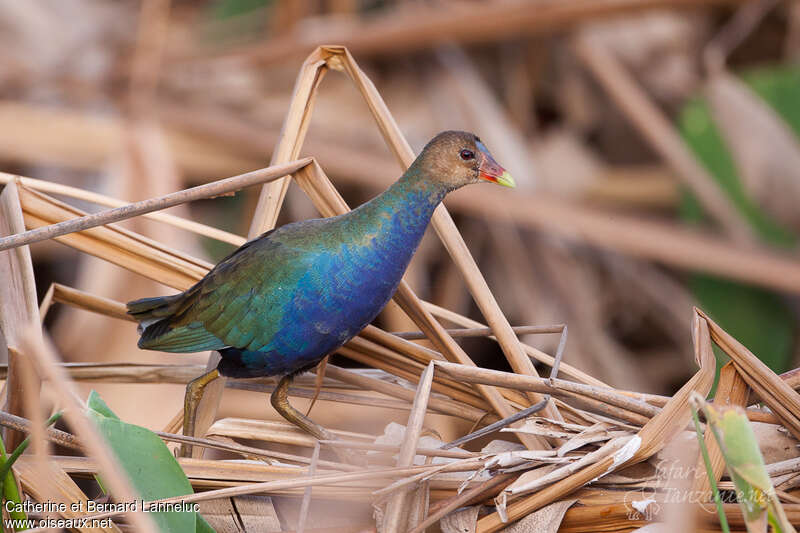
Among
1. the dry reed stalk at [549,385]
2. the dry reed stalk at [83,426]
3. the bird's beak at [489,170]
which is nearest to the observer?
the dry reed stalk at [83,426]

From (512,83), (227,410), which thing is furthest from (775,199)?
(227,410)

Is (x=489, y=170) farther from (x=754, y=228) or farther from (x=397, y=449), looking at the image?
(x=754, y=228)

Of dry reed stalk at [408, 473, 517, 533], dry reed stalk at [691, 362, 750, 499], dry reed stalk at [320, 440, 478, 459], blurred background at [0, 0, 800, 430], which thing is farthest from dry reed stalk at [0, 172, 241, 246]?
blurred background at [0, 0, 800, 430]

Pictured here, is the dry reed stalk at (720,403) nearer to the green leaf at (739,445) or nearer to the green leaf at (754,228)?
the green leaf at (739,445)

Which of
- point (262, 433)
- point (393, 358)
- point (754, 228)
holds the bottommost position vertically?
point (262, 433)

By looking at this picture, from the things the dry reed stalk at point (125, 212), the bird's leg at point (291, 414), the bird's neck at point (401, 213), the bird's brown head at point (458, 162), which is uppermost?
the bird's brown head at point (458, 162)

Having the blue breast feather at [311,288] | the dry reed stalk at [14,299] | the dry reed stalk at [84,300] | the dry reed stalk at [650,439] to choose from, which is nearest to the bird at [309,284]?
the blue breast feather at [311,288]

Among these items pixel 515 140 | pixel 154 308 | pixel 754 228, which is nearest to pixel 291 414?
pixel 154 308
